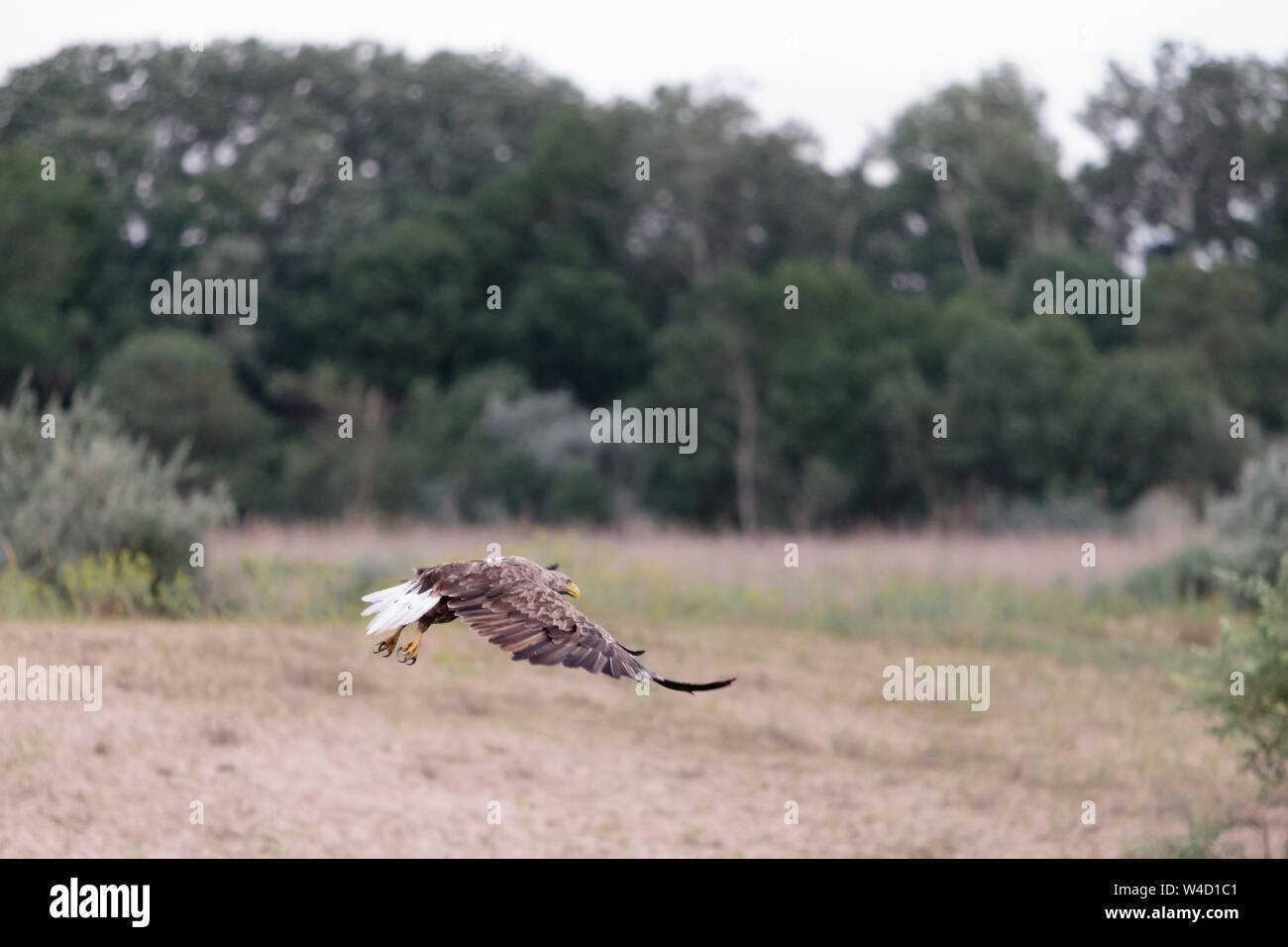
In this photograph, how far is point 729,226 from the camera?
42656 millimetres

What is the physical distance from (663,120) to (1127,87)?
42.1 ft

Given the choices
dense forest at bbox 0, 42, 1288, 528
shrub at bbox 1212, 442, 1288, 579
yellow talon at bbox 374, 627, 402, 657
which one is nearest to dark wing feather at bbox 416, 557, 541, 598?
yellow talon at bbox 374, 627, 402, 657

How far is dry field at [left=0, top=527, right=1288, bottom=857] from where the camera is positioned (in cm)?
1105

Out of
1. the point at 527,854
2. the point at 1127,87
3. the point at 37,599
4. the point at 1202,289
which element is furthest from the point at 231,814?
the point at 1127,87

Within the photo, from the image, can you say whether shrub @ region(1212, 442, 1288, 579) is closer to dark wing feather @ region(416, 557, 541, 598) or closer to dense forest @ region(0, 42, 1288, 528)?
dark wing feather @ region(416, 557, 541, 598)

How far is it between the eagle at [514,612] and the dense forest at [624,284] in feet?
72.4

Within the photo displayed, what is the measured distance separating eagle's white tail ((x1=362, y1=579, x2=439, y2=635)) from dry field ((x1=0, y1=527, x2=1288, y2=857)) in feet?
15.7

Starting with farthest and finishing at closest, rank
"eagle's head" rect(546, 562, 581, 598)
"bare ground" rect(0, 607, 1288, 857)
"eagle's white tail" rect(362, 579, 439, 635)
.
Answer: "bare ground" rect(0, 607, 1288, 857) → "eagle's head" rect(546, 562, 581, 598) → "eagle's white tail" rect(362, 579, 439, 635)

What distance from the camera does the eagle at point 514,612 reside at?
18.1ft

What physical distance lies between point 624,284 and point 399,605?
3528 cm
